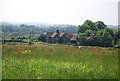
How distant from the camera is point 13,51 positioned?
1368cm

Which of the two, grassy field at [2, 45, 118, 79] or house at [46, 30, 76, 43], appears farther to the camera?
house at [46, 30, 76, 43]

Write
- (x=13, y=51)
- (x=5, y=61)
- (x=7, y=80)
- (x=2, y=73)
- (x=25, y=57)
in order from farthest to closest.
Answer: (x=13, y=51) < (x=25, y=57) < (x=5, y=61) < (x=2, y=73) < (x=7, y=80)

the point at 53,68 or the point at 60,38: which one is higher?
the point at 53,68

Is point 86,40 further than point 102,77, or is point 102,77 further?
point 86,40

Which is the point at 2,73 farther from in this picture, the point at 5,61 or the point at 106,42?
the point at 106,42

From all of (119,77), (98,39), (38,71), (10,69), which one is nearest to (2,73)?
(10,69)

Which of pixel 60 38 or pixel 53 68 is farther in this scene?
pixel 60 38

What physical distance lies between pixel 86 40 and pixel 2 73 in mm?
35144

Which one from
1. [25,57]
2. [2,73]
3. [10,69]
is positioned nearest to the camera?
[2,73]

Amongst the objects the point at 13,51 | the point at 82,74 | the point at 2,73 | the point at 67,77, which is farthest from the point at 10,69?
the point at 13,51

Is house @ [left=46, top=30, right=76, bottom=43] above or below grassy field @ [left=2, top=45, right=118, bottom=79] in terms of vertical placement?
below

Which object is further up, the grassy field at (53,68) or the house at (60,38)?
the grassy field at (53,68)

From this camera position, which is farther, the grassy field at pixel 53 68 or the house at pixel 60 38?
the house at pixel 60 38

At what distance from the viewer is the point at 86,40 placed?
43062 mm
